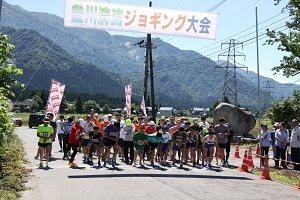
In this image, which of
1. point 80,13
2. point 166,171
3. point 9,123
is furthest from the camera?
point 80,13

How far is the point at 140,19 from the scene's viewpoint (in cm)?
1634

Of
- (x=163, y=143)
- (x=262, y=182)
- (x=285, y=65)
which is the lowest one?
(x=262, y=182)

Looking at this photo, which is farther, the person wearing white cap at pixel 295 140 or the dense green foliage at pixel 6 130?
the person wearing white cap at pixel 295 140

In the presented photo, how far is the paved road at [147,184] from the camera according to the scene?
10.5 meters

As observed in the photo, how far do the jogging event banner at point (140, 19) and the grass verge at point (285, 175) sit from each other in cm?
602

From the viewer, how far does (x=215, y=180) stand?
13.5 m

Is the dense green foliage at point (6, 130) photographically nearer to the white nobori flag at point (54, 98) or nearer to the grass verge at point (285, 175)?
the white nobori flag at point (54, 98)

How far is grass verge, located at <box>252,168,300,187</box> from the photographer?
47.7ft

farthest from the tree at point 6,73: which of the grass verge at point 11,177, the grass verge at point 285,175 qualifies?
the grass verge at point 285,175

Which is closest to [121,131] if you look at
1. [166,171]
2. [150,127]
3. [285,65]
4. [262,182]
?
[150,127]

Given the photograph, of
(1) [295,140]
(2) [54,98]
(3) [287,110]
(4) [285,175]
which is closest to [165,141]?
(4) [285,175]

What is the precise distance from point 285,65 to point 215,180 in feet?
34.9

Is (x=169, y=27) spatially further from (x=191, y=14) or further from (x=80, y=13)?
(x=80, y=13)

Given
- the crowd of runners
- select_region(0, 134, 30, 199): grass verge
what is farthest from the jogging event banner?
select_region(0, 134, 30, 199): grass verge
